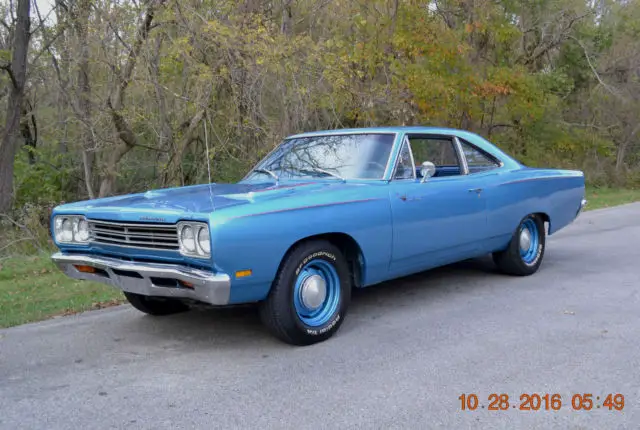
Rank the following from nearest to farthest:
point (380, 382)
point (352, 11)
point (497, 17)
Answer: point (380, 382) < point (352, 11) < point (497, 17)

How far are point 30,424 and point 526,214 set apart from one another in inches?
201

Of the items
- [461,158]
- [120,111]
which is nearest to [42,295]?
[461,158]

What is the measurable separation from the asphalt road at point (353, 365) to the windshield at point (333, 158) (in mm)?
1228

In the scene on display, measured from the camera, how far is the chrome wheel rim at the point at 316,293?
179 inches

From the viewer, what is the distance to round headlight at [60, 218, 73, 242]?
4.87 meters

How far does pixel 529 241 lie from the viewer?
6.95 m

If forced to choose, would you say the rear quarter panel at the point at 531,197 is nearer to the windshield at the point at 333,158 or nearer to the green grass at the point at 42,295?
the windshield at the point at 333,158

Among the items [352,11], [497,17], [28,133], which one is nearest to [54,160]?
[28,133]

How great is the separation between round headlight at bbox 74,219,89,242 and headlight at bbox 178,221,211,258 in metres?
1.05

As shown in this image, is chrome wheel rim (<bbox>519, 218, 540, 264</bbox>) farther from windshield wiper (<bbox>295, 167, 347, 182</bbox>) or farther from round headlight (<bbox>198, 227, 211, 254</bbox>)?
round headlight (<bbox>198, 227, 211, 254</bbox>)

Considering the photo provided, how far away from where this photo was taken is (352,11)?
48.3 feet

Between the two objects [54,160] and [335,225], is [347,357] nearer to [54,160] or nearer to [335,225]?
[335,225]

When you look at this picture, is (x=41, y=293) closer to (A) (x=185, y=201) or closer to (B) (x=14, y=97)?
(A) (x=185, y=201)

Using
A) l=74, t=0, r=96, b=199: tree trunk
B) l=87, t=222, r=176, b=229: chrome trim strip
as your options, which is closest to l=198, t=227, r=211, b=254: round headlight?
l=87, t=222, r=176, b=229: chrome trim strip
